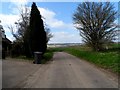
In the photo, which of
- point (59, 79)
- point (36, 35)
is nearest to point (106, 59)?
point (36, 35)

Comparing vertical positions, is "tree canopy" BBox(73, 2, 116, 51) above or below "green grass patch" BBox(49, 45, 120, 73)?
above

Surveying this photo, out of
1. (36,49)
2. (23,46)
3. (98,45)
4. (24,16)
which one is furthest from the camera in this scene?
(98,45)

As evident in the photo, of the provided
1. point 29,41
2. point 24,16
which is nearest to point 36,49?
point 29,41

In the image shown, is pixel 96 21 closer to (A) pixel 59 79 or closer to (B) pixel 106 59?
(B) pixel 106 59

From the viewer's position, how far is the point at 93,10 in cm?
6059

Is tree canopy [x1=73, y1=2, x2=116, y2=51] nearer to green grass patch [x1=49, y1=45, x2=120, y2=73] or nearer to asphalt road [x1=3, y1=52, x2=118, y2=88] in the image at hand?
green grass patch [x1=49, y1=45, x2=120, y2=73]

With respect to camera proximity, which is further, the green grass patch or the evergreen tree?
the evergreen tree

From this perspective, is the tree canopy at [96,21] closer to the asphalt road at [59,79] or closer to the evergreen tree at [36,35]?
the evergreen tree at [36,35]

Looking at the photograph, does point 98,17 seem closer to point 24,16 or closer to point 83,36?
point 83,36

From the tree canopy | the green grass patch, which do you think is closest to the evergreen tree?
the green grass patch

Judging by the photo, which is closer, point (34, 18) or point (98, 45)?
point (34, 18)

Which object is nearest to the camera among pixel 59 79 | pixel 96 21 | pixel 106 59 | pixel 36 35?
pixel 59 79

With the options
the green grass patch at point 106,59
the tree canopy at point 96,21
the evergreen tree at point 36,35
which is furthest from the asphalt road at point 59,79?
the tree canopy at point 96,21

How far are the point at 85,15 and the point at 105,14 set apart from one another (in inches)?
165
